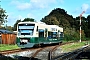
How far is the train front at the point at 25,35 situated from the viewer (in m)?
31.8

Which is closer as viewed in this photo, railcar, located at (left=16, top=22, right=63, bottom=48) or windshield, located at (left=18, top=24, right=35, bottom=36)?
railcar, located at (left=16, top=22, right=63, bottom=48)

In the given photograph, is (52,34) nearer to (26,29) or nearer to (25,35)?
(26,29)

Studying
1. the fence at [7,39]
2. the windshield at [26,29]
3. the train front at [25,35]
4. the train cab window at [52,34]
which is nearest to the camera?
the train front at [25,35]

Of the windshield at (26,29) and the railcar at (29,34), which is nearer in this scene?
the railcar at (29,34)

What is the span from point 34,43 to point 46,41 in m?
4.62

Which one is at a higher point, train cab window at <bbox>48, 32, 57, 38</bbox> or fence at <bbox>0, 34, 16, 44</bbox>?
train cab window at <bbox>48, 32, 57, 38</bbox>

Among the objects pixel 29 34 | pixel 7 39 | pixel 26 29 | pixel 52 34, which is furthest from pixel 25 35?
pixel 7 39

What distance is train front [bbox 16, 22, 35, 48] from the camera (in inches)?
1252

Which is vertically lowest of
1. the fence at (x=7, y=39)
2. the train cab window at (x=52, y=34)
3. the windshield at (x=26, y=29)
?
the fence at (x=7, y=39)

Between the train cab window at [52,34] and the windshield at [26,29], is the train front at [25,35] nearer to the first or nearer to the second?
the windshield at [26,29]

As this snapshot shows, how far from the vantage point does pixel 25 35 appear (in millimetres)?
32312

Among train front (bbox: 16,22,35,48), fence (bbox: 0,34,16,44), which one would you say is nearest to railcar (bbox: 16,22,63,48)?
train front (bbox: 16,22,35,48)

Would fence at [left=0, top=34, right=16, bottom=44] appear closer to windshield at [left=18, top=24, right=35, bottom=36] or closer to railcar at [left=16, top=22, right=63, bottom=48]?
railcar at [left=16, top=22, right=63, bottom=48]

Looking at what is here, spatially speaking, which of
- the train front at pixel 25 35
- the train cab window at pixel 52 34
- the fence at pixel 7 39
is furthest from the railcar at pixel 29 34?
the fence at pixel 7 39
